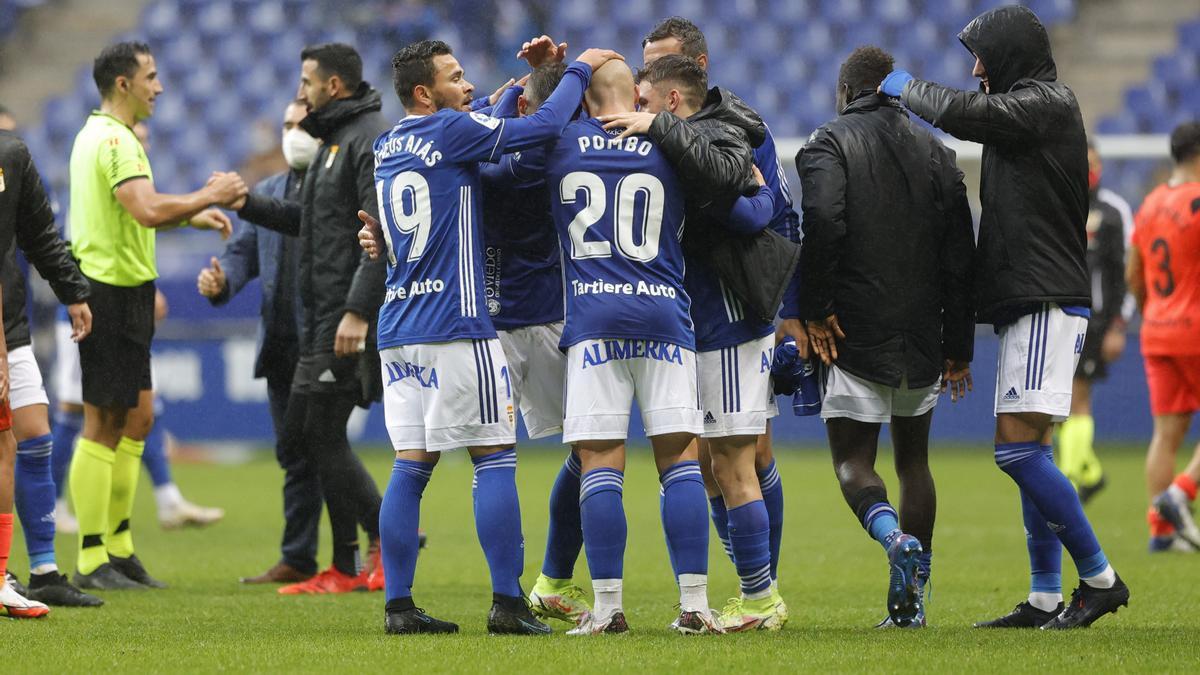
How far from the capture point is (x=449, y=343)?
5.62 m

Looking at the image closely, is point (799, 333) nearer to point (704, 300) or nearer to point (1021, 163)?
point (704, 300)

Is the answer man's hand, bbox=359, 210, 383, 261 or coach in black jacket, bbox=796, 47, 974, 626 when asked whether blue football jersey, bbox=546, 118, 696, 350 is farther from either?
man's hand, bbox=359, 210, 383, 261

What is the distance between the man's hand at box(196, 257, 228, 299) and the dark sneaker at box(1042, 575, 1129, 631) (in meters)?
4.33

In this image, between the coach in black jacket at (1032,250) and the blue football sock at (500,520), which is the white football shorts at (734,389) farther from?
the coach in black jacket at (1032,250)

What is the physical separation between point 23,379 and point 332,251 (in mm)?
1426

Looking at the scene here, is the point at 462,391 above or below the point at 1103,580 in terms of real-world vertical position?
above

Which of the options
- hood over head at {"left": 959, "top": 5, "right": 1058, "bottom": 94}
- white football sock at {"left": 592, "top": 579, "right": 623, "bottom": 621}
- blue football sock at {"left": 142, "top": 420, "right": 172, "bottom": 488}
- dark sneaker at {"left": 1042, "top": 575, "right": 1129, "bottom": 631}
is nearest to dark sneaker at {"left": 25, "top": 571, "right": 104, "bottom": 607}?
white football sock at {"left": 592, "top": 579, "right": 623, "bottom": 621}

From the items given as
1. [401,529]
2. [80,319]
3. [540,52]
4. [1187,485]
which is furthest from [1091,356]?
[80,319]

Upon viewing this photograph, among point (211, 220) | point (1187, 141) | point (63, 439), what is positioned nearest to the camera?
point (211, 220)

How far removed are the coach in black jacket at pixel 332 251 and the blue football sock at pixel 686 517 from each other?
→ 1902 mm

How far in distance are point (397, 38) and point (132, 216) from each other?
12063 millimetres

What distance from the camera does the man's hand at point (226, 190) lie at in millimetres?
6863

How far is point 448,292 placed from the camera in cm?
563

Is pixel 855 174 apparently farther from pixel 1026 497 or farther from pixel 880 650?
pixel 880 650
